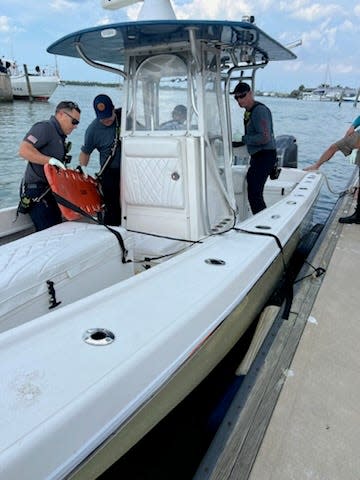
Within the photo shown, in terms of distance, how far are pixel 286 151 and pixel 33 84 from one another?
32.7m

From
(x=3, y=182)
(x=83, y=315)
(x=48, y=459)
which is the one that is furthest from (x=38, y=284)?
(x=3, y=182)

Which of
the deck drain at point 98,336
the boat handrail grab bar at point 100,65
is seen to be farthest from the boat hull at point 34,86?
the deck drain at point 98,336

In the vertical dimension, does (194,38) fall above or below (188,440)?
above

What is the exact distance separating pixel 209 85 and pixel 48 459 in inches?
106

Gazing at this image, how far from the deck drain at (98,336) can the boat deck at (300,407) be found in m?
0.66

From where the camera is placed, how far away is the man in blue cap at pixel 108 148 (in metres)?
3.20

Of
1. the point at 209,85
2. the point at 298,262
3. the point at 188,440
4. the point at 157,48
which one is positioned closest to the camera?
the point at 188,440

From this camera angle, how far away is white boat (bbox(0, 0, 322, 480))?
111 cm

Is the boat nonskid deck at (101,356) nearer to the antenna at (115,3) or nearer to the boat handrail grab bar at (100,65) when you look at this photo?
the boat handrail grab bar at (100,65)

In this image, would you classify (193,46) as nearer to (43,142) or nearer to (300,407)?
(43,142)

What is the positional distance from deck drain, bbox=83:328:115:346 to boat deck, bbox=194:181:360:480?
0.66 meters

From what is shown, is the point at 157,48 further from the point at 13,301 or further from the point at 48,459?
the point at 48,459

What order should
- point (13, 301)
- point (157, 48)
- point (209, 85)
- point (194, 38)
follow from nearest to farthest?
point (13, 301), point (194, 38), point (157, 48), point (209, 85)

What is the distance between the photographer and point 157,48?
110 inches
